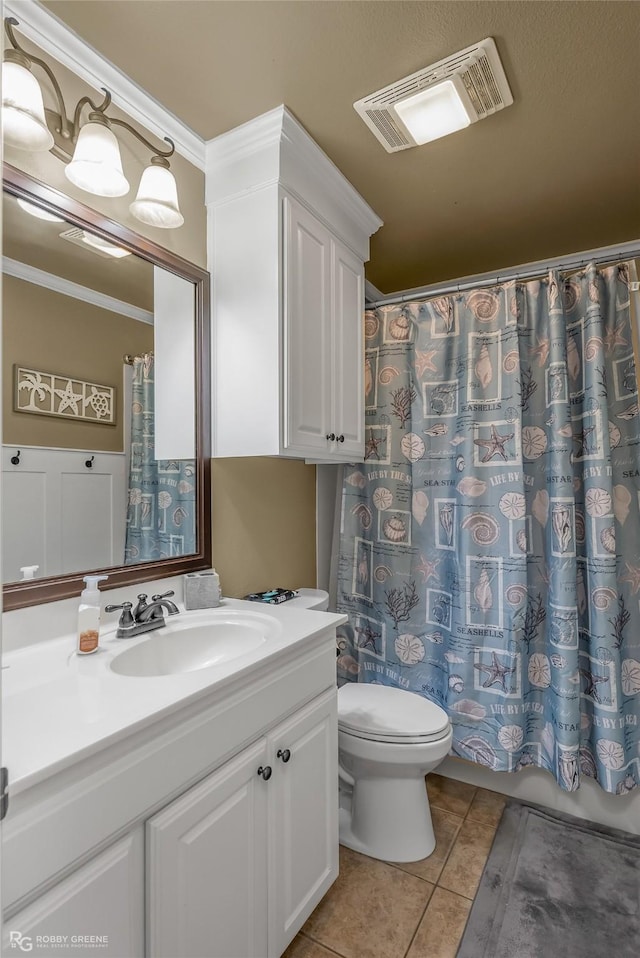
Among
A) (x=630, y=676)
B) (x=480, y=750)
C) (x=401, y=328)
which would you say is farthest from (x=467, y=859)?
(x=401, y=328)

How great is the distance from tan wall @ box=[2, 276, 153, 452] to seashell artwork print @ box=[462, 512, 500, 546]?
133 cm

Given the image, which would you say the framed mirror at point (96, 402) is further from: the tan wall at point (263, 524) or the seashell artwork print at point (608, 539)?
the seashell artwork print at point (608, 539)

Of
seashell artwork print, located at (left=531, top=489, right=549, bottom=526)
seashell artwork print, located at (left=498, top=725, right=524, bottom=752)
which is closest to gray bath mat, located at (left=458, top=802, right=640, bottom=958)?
seashell artwork print, located at (left=498, top=725, right=524, bottom=752)

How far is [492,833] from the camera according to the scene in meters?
1.89

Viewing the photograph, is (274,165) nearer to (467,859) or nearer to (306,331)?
(306,331)

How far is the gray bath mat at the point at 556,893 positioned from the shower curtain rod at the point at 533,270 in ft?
6.90

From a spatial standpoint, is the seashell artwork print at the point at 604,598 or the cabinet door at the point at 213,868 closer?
the cabinet door at the point at 213,868

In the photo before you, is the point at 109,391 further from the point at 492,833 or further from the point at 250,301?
the point at 492,833

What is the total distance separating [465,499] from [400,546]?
0.35 meters

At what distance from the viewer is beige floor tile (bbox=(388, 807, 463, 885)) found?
5.61 feet

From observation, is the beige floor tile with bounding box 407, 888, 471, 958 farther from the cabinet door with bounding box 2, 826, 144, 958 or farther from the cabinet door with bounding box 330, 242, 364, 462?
the cabinet door with bounding box 330, 242, 364, 462

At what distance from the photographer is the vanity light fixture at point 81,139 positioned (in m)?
1.20

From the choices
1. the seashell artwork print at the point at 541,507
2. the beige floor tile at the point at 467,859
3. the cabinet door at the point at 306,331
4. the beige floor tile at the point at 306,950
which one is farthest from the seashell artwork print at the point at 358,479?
the beige floor tile at the point at 306,950

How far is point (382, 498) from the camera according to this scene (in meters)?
2.28
